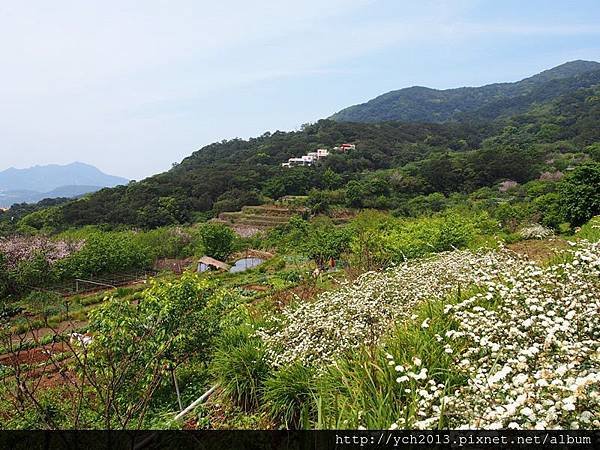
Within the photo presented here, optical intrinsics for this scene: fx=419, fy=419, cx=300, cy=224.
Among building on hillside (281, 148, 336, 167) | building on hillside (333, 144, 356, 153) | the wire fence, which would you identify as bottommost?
the wire fence

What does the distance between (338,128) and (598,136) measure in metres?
59.0

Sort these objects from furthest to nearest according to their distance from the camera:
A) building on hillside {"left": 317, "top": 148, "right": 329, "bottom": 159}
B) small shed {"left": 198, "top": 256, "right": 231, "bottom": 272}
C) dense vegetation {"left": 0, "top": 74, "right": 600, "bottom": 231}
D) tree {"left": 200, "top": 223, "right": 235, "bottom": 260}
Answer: building on hillside {"left": 317, "top": 148, "right": 329, "bottom": 159}, dense vegetation {"left": 0, "top": 74, "right": 600, "bottom": 231}, tree {"left": 200, "top": 223, "right": 235, "bottom": 260}, small shed {"left": 198, "top": 256, "right": 231, "bottom": 272}

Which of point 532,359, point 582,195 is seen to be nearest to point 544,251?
point 532,359

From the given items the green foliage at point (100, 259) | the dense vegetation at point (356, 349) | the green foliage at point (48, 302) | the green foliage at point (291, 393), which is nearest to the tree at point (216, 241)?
the green foliage at point (100, 259)

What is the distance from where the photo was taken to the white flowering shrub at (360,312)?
4.54 m

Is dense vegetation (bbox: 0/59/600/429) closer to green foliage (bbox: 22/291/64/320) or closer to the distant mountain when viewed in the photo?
green foliage (bbox: 22/291/64/320)

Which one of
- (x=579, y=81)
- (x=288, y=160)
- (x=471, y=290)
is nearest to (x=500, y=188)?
(x=288, y=160)

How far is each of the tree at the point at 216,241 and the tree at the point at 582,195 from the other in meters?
24.9

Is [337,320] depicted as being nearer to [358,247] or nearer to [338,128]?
[358,247]

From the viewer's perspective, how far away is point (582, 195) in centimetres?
2048

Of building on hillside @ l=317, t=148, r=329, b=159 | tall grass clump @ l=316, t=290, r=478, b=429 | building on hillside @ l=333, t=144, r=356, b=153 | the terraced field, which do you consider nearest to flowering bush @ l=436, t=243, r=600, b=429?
tall grass clump @ l=316, t=290, r=478, b=429

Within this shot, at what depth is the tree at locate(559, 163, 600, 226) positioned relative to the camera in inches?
788

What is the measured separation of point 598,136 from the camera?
245 feet

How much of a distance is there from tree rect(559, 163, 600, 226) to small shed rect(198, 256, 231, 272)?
22896mm
